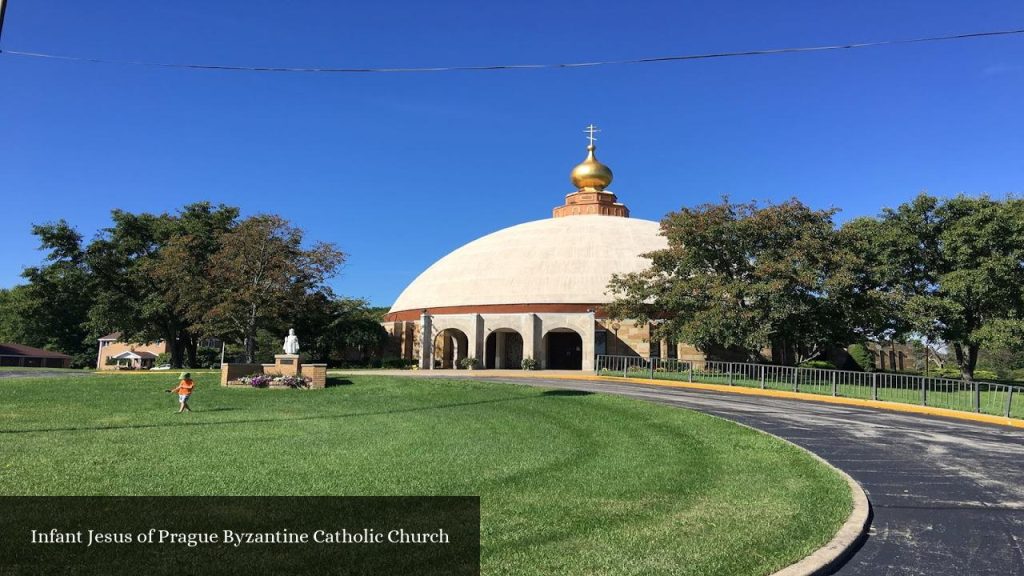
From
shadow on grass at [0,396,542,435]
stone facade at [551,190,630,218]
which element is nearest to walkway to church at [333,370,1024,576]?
shadow on grass at [0,396,542,435]

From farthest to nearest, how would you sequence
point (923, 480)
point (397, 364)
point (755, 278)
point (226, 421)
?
point (397, 364), point (755, 278), point (226, 421), point (923, 480)

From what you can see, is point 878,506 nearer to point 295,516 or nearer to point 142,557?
point 295,516

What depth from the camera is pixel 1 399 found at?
18.2 metres

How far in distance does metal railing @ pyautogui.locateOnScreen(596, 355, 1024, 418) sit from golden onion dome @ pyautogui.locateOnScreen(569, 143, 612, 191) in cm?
3174

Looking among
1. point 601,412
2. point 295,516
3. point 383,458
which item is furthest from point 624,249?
point 295,516

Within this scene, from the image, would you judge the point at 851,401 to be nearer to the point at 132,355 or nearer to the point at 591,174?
the point at 591,174

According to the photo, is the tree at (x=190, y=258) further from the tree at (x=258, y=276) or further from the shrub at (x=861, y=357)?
the shrub at (x=861, y=357)

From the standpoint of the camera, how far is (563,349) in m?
46.2

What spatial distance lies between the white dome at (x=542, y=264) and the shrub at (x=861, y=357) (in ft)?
52.0

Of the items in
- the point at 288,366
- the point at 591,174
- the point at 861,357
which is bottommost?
the point at 861,357

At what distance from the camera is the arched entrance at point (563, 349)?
151ft

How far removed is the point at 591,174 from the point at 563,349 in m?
20.7

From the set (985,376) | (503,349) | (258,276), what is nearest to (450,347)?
(503,349)

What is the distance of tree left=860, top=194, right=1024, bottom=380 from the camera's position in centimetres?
3041
